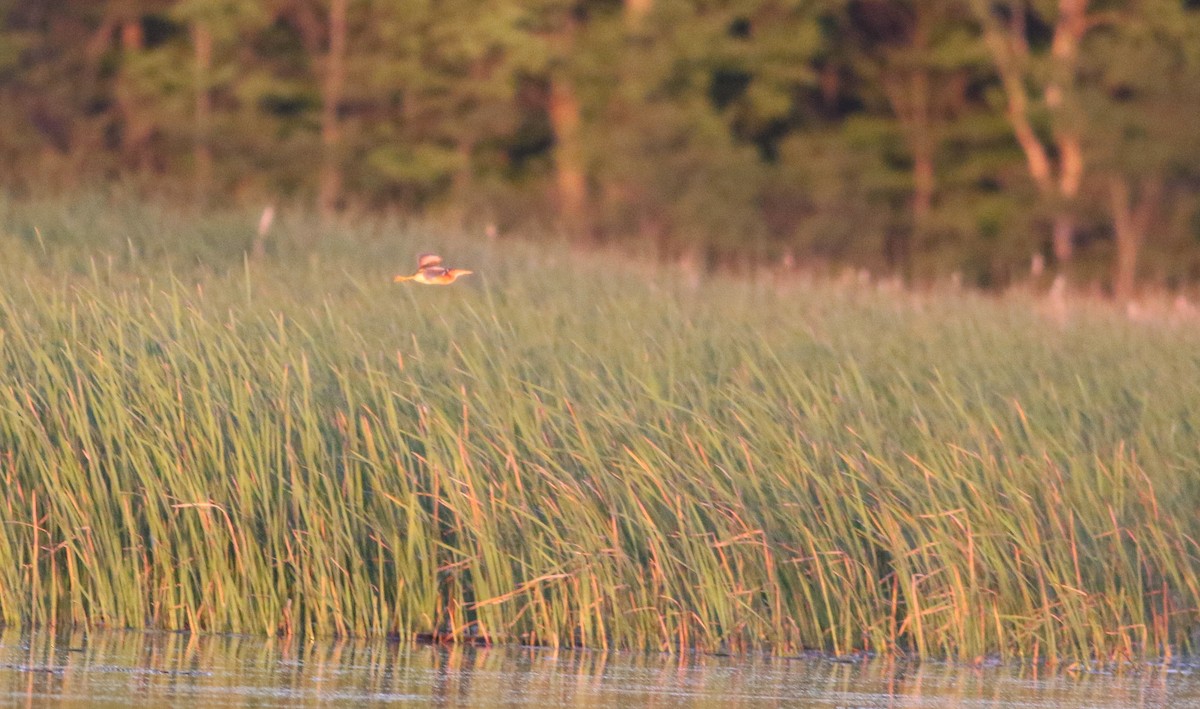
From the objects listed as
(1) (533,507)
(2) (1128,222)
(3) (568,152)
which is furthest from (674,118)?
(1) (533,507)

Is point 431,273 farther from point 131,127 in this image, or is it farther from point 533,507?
point 131,127

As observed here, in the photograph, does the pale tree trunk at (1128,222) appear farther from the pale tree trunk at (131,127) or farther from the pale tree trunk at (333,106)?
the pale tree trunk at (131,127)

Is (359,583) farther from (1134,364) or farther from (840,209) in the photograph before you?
(840,209)

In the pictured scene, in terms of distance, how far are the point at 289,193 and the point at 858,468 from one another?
2002 cm

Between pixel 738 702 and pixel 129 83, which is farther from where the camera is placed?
pixel 129 83

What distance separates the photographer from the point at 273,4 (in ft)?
84.5

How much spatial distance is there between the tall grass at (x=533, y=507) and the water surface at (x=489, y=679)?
0.53ft

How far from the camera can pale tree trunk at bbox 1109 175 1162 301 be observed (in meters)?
23.5

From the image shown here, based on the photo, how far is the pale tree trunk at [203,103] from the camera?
79.9ft

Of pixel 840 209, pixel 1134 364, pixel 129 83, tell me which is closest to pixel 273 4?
pixel 129 83

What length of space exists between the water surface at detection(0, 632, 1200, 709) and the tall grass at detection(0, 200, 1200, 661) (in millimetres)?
160

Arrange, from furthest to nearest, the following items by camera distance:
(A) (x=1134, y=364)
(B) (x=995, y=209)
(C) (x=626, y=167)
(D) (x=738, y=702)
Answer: (B) (x=995, y=209), (C) (x=626, y=167), (A) (x=1134, y=364), (D) (x=738, y=702)

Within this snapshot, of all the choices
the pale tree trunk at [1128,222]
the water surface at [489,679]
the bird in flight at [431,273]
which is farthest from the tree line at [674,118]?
the water surface at [489,679]

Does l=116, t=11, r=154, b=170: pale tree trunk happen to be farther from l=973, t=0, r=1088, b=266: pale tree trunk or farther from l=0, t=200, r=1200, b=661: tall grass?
l=0, t=200, r=1200, b=661: tall grass
